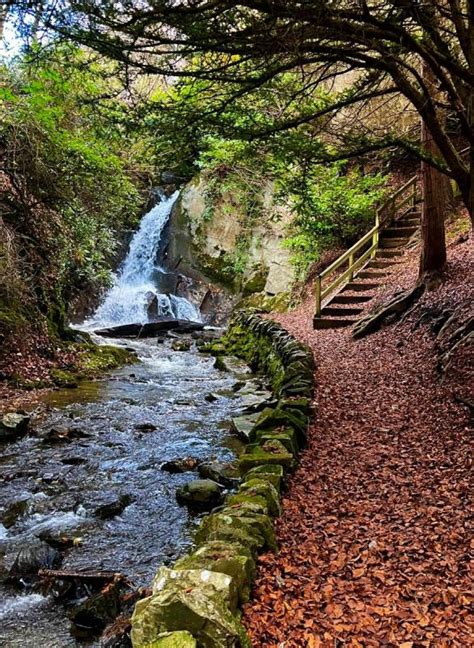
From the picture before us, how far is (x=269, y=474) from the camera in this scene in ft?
13.9

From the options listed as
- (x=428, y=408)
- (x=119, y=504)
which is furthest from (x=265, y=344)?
(x=119, y=504)

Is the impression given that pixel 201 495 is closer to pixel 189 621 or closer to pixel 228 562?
pixel 228 562

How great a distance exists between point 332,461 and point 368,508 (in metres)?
1.01

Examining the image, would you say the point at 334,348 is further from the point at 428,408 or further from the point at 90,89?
the point at 90,89

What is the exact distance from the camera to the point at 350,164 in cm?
1808

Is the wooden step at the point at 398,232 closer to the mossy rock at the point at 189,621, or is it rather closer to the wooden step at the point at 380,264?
the wooden step at the point at 380,264

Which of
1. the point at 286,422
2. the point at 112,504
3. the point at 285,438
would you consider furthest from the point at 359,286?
the point at 112,504

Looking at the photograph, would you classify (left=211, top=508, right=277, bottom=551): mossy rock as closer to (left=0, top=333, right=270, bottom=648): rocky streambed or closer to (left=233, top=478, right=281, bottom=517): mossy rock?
(left=233, top=478, right=281, bottom=517): mossy rock

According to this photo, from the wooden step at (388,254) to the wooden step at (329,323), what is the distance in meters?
3.61

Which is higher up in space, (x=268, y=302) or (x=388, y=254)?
(x=388, y=254)

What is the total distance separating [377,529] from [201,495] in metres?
1.97

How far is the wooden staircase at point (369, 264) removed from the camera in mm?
11938

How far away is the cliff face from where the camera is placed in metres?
19.3

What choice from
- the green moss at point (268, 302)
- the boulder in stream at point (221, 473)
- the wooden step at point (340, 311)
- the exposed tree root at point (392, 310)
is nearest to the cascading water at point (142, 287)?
the green moss at point (268, 302)
